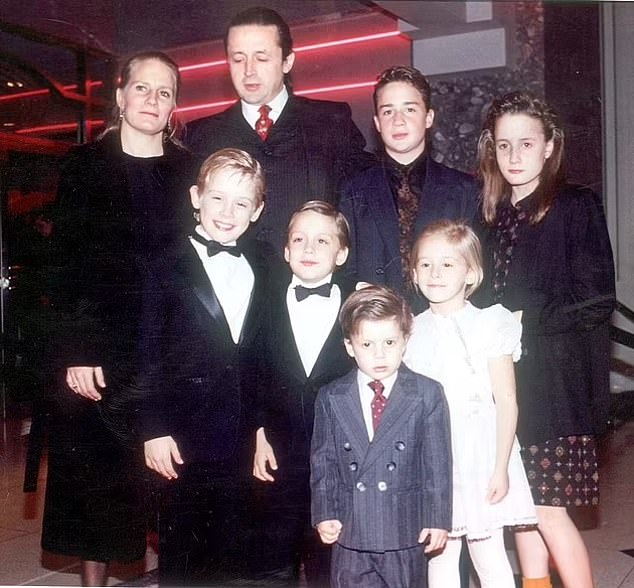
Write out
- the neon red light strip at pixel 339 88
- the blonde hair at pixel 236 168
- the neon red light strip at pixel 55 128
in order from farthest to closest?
1. the neon red light strip at pixel 339 88
2. the neon red light strip at pixel 55 128
3. the blonde hair at pixel 236 168

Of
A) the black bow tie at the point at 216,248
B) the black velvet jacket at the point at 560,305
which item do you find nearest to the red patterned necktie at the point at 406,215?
the black velvet jacket at the point at 560,305

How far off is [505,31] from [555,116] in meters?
0.92

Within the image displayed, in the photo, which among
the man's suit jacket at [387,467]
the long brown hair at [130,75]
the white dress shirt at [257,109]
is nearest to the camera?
the man's suit jacket at [387,467]

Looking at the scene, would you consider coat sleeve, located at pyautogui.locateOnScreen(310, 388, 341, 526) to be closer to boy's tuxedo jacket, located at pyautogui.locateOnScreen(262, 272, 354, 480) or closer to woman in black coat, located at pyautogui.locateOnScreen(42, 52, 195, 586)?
boy's tuxedo jacket, located at pyautogui.locateOnScreen(262, 272, 354, 480)

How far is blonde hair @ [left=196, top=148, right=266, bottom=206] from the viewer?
180 centimetres

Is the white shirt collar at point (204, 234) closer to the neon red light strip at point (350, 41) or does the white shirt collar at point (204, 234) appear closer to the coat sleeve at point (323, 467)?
the coat sleeve at point (323, 467)

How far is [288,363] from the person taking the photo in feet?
5.69

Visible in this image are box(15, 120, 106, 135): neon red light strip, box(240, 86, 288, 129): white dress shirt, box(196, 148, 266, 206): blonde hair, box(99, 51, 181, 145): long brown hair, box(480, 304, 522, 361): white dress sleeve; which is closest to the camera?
box(480, 304, 522, 361): white dress sleeve

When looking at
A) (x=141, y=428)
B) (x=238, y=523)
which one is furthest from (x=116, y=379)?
(x=238, y=523)

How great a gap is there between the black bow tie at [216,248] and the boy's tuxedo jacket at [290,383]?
129 mm

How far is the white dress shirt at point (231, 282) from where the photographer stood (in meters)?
1.78

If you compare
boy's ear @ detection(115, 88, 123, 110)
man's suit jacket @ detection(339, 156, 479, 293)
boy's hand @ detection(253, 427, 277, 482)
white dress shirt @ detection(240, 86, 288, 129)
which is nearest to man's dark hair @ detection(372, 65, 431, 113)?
man's suit jacket @ detection(339, 156, 479, 293)

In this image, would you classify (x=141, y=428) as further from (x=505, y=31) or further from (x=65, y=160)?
(x=505, y=31)

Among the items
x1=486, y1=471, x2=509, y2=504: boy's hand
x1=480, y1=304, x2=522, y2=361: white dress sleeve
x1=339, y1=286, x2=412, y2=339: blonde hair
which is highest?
x1=339, y1=286, x2=412, y2=339: blonde hair
